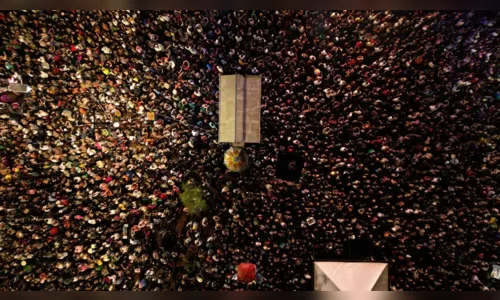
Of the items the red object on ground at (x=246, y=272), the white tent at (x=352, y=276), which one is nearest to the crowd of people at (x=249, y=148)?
the red object on ground at (x=246, y=272)

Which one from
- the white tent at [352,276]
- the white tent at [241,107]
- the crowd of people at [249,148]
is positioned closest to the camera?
the white tent at [352,276]

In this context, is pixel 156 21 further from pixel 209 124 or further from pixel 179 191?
pixel 179 191

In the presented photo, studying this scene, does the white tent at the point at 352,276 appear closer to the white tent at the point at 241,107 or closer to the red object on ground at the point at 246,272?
the red object on ground at the point at 246,272

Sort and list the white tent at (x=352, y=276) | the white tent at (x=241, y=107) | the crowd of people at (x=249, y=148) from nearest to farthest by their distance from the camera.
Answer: the white tent at (x=352, y=276)
the crowd of people at (x=249, y=148)
the white tent at (x=241, y=107)

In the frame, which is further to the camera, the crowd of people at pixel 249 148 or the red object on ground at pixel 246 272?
the red object on ground at pixel 246 272

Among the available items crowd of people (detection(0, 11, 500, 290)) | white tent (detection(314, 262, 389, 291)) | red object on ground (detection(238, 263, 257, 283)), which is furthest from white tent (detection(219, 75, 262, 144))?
white tent (detection(314, 262, 389, 291))

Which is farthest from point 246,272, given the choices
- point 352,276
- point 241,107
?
point 241,107

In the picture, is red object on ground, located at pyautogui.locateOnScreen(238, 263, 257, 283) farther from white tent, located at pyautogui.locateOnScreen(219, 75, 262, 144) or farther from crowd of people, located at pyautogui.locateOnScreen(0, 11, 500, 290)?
white tent, located at pyautogui.locateOnScreen(219, 75, 262, 144)

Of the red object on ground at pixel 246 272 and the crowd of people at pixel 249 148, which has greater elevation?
the crowd of people at pixel 249 148
